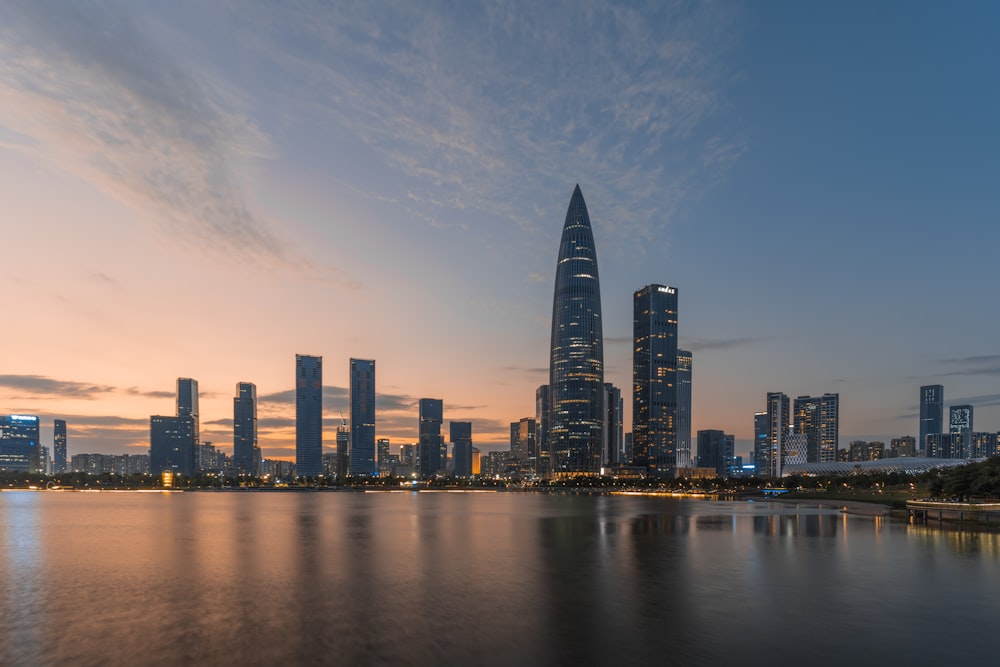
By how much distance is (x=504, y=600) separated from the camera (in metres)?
51.3

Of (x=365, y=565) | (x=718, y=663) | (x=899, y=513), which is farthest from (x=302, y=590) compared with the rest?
(x=899, y=513)

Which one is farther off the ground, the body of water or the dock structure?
the body of water

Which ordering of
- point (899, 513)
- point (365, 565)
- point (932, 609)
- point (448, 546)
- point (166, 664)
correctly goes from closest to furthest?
point (166, 664) → point (932, 609) → point (365, 565) → point (448, 546) → point (899, 513)

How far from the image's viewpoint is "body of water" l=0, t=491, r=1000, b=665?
122 feet

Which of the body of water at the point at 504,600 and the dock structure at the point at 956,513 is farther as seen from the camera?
the dock structure at the point at 956,513

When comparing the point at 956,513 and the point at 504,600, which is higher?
the point at 504,600

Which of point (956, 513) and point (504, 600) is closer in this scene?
point (504, 600)

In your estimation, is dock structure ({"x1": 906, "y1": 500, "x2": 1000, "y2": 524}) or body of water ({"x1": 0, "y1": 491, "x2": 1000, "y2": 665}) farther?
dock structure ({"x1": 906, "y1": 500, "x2": 1000, "y2": 524})

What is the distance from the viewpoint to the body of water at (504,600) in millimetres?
37281

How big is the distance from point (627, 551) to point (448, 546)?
Answer: 25162 mm

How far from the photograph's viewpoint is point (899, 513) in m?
142

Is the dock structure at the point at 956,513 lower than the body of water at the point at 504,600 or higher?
lower

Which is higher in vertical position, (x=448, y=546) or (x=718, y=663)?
(x=718, y=663)

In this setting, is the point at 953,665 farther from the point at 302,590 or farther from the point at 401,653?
the point at 302,590
